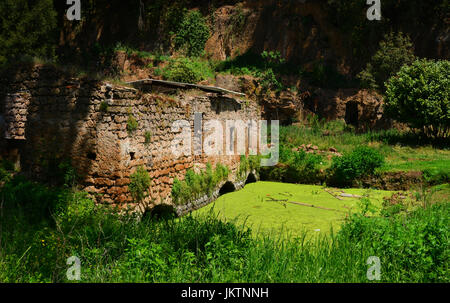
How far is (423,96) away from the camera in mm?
17453

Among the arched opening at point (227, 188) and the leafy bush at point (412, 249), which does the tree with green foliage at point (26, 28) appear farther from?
the leafy bush at point (412, 249)

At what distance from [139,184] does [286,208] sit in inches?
173

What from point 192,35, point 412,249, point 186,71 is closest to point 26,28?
point 186,71

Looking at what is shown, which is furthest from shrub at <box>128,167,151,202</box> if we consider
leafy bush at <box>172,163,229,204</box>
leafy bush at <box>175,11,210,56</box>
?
leafy bush at <box>175,11,210,56</box>

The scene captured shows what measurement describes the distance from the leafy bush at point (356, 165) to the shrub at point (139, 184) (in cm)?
824

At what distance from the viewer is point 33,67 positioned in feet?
26.6

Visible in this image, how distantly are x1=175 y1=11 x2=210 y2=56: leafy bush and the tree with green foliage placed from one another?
9.04 metres

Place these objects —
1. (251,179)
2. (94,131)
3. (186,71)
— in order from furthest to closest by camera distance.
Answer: (186,71) < (251,179) < (94,131)

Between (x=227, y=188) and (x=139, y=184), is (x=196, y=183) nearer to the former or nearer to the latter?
(x=139, y=184)

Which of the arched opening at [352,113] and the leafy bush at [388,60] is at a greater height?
the leafy bush at [388,60]

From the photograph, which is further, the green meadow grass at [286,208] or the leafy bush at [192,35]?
the leafy bush at [192,35]

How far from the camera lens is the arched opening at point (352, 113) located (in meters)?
23.3

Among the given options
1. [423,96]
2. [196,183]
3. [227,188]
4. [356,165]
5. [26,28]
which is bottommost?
[227,188]

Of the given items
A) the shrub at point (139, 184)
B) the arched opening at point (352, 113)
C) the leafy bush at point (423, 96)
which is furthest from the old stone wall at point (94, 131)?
the arched opening at point (352, 113)
